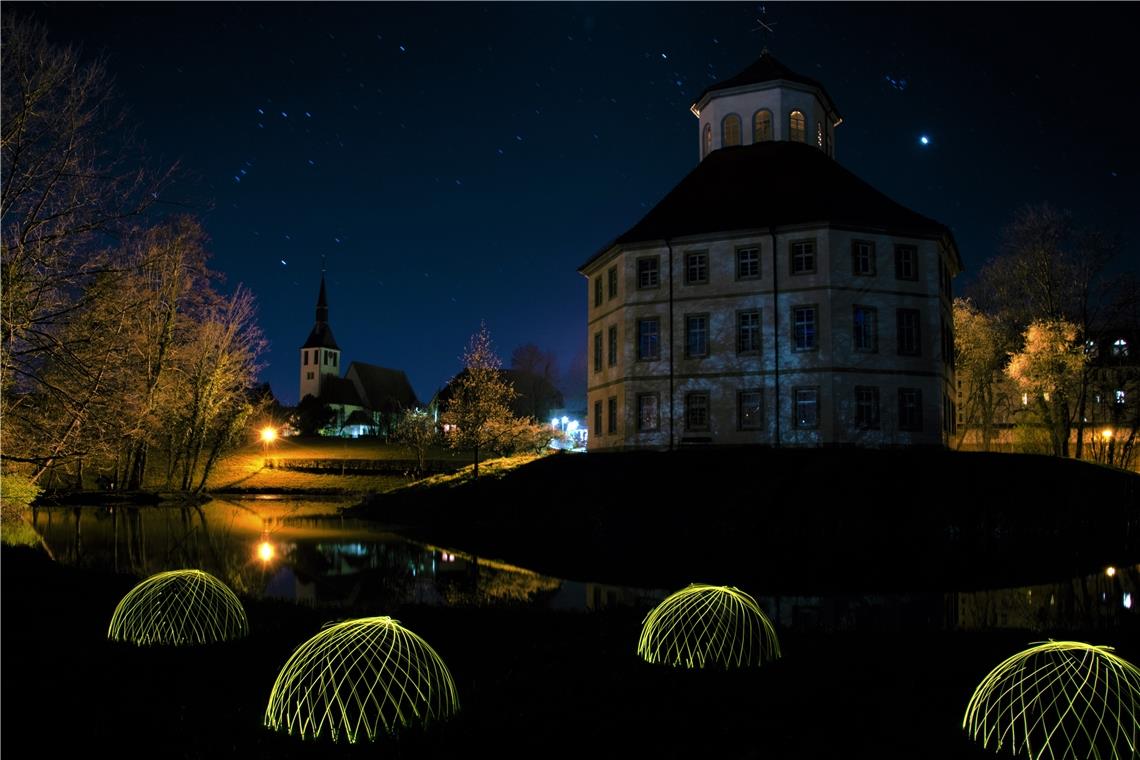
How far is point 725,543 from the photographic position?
23844 millimetres

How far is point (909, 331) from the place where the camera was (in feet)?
119

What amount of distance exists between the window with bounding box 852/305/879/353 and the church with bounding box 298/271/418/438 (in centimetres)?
6701

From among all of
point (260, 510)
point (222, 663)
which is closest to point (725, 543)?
point (222, 663)

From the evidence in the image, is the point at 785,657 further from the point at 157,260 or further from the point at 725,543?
the point at 725,543

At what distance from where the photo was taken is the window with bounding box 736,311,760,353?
36594 millimetres

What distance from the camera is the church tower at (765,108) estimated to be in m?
42.7

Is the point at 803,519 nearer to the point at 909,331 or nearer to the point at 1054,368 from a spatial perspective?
the point at 909,331

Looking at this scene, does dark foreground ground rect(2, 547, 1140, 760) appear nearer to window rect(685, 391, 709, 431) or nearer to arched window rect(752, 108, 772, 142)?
window rect(685, 391, 709, 431)

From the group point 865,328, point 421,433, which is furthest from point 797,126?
point 421,433

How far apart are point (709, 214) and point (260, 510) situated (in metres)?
27.7

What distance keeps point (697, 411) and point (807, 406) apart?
511 cm

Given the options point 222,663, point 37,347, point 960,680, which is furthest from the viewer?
point 37,347

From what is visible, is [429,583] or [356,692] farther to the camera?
[429,583]

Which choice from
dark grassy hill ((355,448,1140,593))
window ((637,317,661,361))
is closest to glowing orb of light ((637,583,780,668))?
dark grassy hill ((355,448,1140,593))
